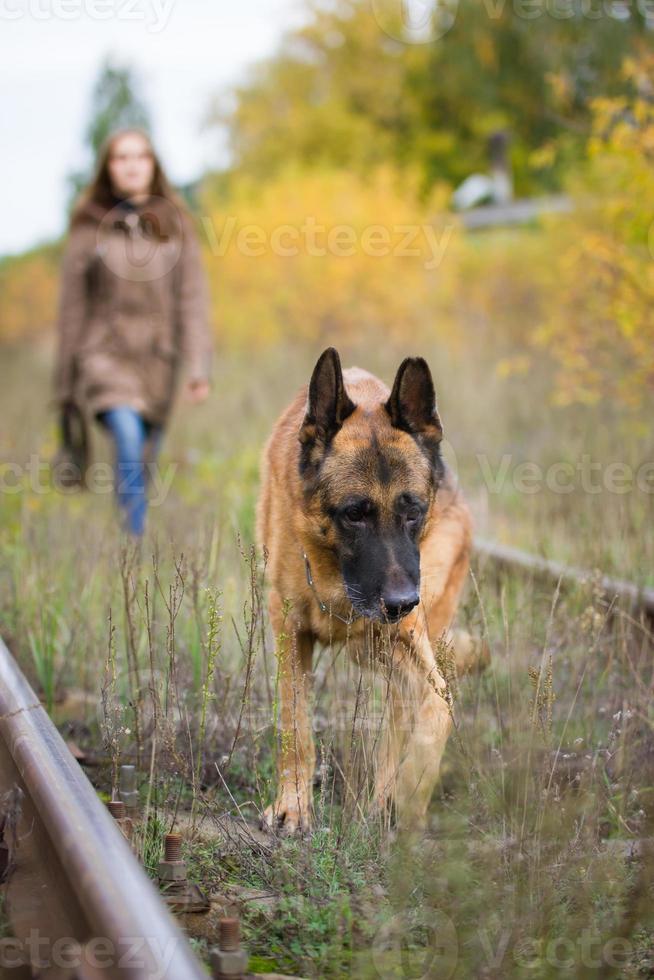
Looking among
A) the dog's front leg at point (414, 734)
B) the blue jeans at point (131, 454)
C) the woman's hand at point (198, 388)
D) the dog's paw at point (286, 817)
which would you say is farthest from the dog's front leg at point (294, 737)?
the woman's hand at point (198, 388)

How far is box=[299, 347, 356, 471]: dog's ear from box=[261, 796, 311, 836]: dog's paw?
1.18m

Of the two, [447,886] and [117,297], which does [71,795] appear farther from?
[117,297]

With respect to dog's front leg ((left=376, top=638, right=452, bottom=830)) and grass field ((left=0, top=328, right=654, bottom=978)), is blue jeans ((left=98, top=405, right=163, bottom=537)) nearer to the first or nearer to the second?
grass field ((left=0, top=328, right=654, bottom=978))

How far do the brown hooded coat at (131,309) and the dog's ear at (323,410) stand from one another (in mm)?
4192

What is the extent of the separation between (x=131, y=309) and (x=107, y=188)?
86 cm

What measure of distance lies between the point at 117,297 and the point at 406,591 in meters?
5.27

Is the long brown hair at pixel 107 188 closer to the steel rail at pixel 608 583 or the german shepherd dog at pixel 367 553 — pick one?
the steel rail at pixel 608 583

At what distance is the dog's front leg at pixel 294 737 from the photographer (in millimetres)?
3498

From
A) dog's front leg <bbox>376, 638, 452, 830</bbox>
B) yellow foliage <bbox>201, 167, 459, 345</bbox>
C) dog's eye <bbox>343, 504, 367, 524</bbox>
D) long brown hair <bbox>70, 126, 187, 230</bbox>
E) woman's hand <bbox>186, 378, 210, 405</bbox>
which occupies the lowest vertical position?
dog's front leg <bbox>376, 638, 452, 830</bbox>

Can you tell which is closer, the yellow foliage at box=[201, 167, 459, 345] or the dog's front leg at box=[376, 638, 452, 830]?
the dog's front leg at box=[376, 638, 452, 830]

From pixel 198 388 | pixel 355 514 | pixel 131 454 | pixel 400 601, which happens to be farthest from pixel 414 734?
pixel 198 388

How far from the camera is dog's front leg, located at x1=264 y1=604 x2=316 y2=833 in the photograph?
350cm

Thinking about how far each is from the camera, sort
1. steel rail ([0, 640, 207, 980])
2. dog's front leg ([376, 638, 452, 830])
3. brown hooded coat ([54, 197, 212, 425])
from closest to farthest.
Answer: steel rail ([0, 640, 207, 980]), dog's front leg ([376, 638, 452, 830]), brown hooded coat ([54, 197, 212, 425])

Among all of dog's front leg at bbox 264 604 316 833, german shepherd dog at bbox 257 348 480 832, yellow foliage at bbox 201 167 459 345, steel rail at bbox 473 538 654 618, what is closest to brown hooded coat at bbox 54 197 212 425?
steel rail at bbox 473 538 654 618
